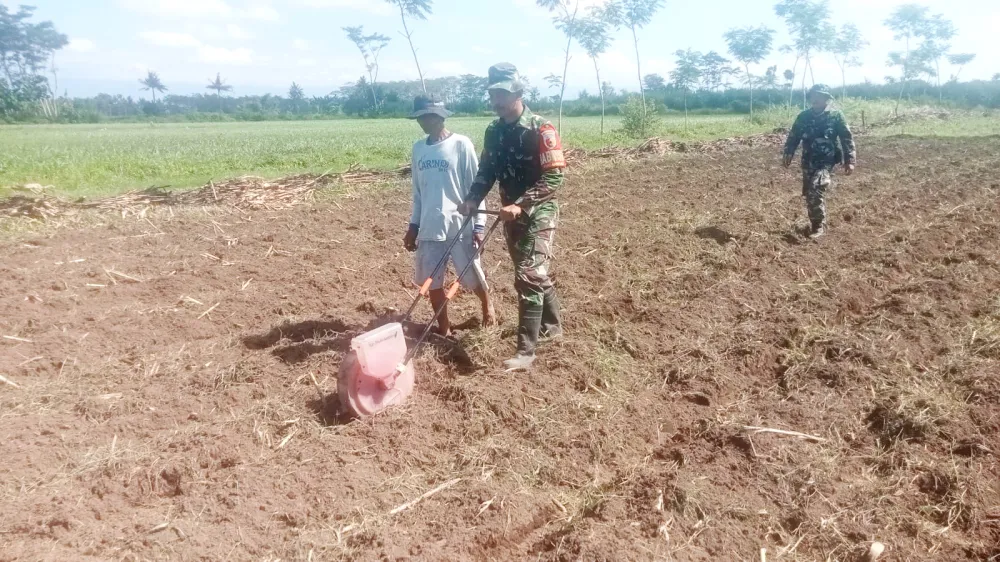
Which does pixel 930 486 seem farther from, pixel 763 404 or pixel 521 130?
pixel 521 130

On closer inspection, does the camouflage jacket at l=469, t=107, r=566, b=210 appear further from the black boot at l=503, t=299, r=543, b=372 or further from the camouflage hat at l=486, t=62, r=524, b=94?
the black boot at l=503, t=299, r=543, b=372

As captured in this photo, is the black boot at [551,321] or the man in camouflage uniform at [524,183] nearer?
the man in camouflage uniform at [524,183]

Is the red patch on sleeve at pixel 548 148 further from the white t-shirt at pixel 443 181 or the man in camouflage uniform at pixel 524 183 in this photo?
the white t-shirt at pixel 443 181

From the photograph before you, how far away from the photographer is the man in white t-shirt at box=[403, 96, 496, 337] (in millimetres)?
4793

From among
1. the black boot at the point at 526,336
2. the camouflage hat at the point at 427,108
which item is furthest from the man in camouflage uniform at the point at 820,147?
the camouflage hat at the point at 427,108

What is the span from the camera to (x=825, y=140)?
311 inches

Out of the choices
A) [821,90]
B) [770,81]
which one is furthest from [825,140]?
[770,81]

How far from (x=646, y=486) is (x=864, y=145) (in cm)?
1886

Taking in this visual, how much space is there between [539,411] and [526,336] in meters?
0.67

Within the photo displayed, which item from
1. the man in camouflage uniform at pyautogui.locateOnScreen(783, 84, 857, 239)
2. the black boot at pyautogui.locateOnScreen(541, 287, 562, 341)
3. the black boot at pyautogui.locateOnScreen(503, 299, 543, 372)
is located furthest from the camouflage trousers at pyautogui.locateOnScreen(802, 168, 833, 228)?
the black boot at pyautogui.locateOnScreen(503, 299, 543, 372)

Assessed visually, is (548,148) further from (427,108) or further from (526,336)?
(526,336)

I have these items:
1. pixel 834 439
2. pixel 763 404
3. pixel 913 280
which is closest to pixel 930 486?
pixel 834 439

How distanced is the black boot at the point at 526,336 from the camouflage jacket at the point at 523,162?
2.25ft

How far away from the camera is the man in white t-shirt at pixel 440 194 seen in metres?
4.79
